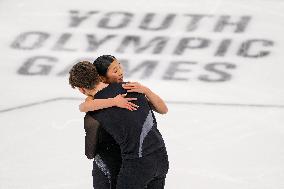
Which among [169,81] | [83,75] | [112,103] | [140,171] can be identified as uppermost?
[169,81]

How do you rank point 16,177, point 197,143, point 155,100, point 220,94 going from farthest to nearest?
point 220,94, point 197,143, point 16,177, point 155,100

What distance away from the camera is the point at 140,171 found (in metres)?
3.21

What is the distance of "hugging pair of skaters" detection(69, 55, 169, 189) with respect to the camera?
3111 mm

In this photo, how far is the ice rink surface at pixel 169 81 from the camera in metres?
5.02

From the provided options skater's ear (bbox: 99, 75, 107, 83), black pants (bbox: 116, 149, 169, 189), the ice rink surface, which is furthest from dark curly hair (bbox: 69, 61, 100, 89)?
the ice rink surface

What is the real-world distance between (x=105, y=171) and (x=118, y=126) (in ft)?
0.91

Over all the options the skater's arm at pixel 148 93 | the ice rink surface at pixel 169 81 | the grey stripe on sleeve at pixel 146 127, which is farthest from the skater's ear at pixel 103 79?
the ice rink surface at pixel 169 81

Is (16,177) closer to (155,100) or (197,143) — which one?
(197,143)

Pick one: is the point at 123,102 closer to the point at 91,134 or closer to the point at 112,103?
the point at 112,103

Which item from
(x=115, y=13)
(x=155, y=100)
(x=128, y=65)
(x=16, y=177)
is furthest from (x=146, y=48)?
(x=155, y=100)

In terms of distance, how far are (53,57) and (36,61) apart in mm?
184

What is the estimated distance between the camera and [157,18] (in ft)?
25.2

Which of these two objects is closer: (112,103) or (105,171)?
(112,103)

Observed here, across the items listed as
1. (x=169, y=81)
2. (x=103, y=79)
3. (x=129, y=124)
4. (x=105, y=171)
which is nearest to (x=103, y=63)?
(x=103, y=79)
